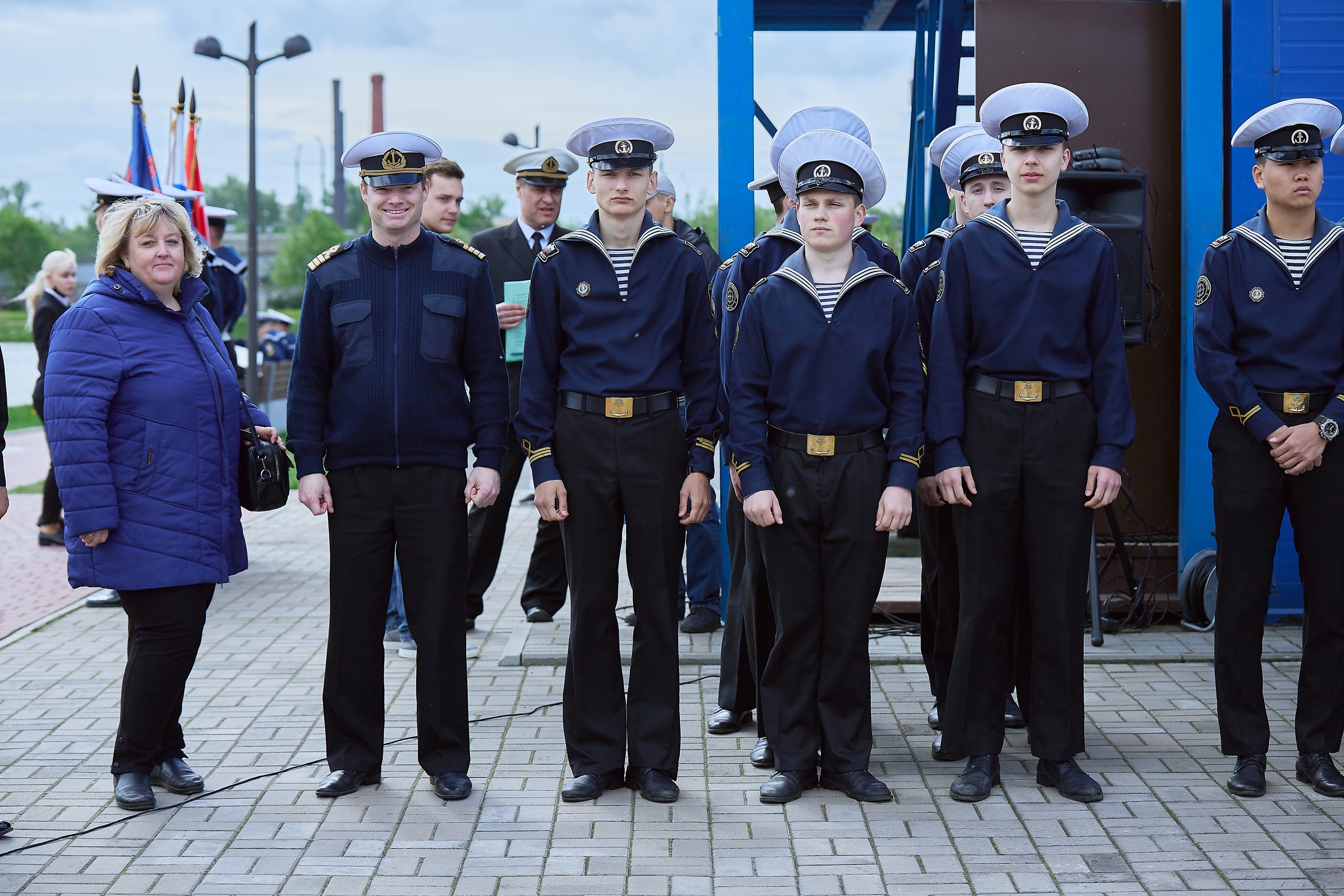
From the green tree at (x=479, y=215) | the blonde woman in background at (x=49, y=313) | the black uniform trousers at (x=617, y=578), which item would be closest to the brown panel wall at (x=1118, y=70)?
the black uniform trousers at (x=617, y=578)

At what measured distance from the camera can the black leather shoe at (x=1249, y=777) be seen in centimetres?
419

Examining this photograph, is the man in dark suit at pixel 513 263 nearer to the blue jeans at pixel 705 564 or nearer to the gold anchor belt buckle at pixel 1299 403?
the blue jeans at pixel 705 564

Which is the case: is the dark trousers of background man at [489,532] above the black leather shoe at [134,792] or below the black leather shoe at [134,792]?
above

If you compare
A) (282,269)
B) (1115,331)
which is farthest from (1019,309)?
(282,269)

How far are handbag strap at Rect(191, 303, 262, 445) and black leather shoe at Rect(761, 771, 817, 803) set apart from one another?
1.90 meters

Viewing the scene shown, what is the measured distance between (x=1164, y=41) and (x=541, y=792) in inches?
185

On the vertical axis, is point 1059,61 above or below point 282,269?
below

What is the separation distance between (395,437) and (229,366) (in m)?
0.64

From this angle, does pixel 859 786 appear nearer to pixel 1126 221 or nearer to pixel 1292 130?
pixel 1292 130

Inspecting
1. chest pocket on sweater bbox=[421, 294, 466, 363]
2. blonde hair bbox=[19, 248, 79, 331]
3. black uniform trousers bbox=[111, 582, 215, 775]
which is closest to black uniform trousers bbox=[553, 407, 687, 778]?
chest pocket on sweater bbox=[421, 294, 466, 363]

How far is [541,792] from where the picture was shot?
4297mm

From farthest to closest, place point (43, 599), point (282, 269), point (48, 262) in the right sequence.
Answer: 1. point (282, 269)
2. point (48, 262)
3. point (43, 599)

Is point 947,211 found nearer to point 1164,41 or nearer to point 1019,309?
point 1164,41

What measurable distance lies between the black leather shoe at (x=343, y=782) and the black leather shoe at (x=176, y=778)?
0.37 meters
